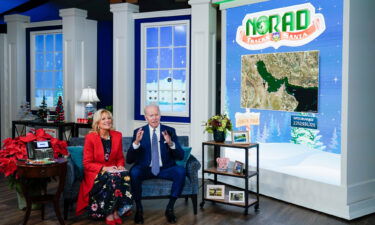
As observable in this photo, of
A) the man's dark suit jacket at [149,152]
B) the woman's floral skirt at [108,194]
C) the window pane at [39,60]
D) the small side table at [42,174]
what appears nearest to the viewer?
the small side table at [42,174]

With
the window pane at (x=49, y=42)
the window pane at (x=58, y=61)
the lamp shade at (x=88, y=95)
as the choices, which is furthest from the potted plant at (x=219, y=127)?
the window pane at (x=49, y=42)

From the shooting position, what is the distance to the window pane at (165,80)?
688 centimetres

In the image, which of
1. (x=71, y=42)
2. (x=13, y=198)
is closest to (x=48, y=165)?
(x=13, y=198)

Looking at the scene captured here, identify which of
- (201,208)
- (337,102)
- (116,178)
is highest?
(337,102)

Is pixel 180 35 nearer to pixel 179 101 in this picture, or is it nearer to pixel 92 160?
pixel 179 101

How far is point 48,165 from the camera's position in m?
4.15

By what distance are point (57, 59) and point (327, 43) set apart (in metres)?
5.22

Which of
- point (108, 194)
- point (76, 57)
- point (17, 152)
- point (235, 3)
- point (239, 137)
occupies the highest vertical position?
point (235, 3)

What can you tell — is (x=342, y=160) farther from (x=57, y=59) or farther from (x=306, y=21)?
(x=57, y=59)

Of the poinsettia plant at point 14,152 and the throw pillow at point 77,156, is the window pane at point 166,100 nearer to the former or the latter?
the throw pillow at point 77,156

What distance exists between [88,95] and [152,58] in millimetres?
1340

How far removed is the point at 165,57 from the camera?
6.91 m

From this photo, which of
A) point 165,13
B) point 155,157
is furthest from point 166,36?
point 155,157

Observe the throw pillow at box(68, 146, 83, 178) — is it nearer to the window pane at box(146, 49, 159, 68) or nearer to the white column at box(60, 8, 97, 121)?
the window pane at box(146, 49, 159, 68)
